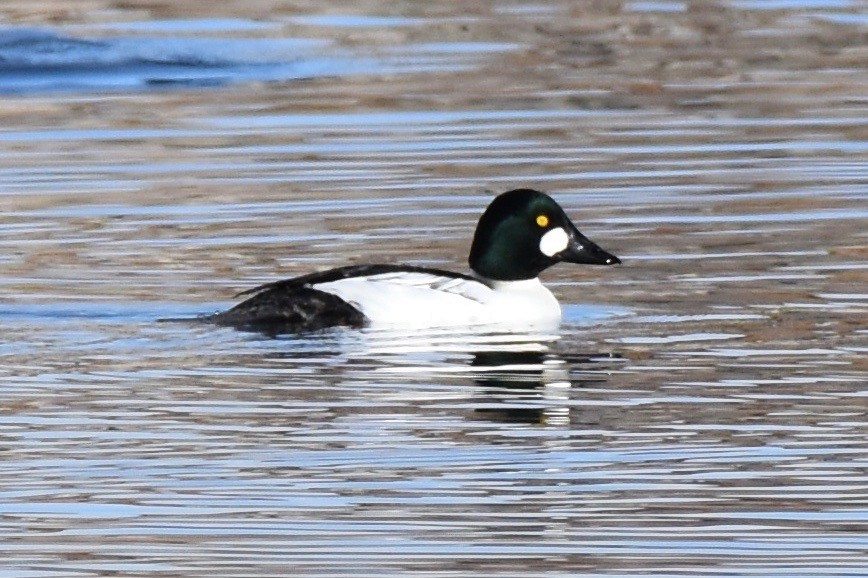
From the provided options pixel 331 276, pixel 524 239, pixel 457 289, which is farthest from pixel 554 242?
pixel 331 276

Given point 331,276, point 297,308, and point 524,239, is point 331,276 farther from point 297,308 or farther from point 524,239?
point 524,239

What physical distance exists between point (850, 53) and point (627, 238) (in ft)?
25.3

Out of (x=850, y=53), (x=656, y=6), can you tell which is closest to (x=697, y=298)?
(x=850, y=53)

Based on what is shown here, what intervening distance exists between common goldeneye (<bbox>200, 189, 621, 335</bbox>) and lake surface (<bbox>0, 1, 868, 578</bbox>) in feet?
0.50

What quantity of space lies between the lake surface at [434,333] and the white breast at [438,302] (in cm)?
20

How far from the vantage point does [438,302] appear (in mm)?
10320

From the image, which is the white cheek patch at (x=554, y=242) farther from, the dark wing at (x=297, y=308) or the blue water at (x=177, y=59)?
the blue water at (x=177, y=59)

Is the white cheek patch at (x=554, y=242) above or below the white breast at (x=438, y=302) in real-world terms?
above

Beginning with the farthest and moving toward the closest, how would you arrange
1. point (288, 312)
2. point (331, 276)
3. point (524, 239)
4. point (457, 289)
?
point (524, 239), point (457, 289), point (331, 276), point (288, 312)

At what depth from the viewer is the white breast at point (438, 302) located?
10148 mm

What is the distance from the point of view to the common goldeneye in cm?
1000

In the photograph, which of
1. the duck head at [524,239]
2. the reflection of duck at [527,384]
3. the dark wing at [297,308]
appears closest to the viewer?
the reflection of duck at [527,384]

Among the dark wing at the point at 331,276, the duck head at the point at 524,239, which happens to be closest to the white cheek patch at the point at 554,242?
the duck head at the point at 524,239

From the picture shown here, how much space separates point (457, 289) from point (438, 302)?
0.17 m
